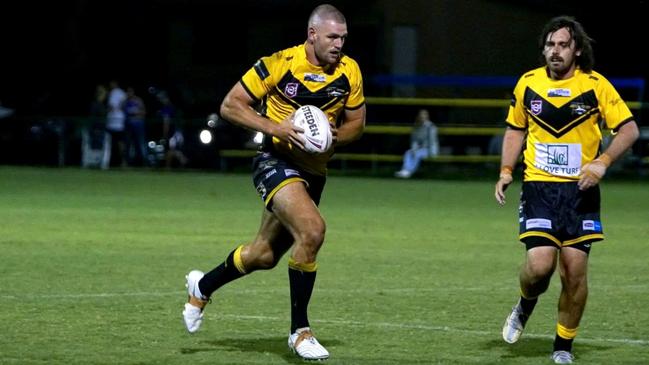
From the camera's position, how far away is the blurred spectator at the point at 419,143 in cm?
3112

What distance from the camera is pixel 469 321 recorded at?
34.7ft

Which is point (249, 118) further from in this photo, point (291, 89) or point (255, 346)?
point (255, 346)

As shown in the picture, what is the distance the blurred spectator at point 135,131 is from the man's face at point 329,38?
78.2 ft

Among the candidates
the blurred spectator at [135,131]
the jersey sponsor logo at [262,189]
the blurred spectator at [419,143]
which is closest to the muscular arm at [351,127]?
the jersey sponsor logo at [262,189]

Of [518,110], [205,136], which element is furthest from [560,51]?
[205,136]

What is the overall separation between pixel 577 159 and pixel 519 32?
114 ft

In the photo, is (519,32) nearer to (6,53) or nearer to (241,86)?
(6,53)

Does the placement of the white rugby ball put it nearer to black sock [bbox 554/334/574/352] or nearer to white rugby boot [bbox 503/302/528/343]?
white rugby boot [bbox 503/302/528/343]

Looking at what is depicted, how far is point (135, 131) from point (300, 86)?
23922mm

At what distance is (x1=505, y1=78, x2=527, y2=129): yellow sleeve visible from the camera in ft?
29.6

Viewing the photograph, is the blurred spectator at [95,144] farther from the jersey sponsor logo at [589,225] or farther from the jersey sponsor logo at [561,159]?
the jersey sponsor logo at [589,225]

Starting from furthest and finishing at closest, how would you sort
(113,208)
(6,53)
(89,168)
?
(6,53) < (89,168) < (113,208)

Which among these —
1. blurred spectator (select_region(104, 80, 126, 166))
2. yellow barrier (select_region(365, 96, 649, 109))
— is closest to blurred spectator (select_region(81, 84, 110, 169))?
blurred spectator (select_region(104, 80, 126, 166))

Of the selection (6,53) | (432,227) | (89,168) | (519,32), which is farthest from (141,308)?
(6,53)
